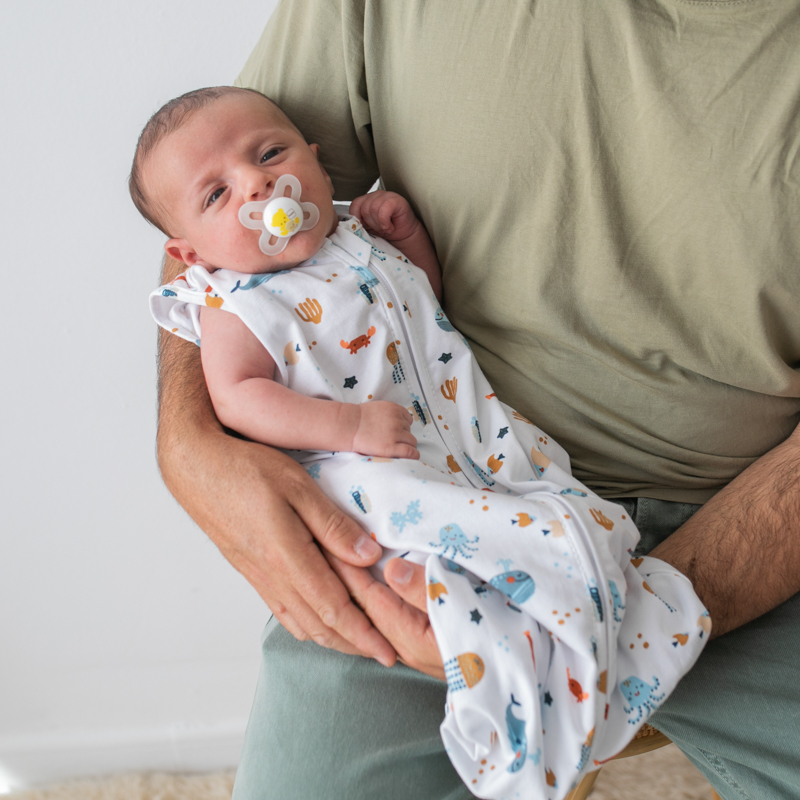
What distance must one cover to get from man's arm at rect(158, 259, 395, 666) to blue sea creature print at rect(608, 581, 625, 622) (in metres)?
0.22

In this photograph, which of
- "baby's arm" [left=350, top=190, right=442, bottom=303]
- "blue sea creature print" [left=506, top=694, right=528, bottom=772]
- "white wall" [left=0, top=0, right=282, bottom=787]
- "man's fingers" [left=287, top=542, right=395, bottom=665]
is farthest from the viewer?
"white wall" [left=0, top=0, right=282, bottom=787]

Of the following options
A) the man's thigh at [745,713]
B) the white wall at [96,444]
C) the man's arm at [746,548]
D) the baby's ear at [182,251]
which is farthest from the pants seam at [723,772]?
the white wall at [96,444]

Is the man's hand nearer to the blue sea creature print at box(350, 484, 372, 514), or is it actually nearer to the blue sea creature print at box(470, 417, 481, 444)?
the blue sea creature print at box(350, 484, 372, 514)

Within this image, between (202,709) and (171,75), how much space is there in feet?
4.30

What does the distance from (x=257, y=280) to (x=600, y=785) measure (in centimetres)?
123

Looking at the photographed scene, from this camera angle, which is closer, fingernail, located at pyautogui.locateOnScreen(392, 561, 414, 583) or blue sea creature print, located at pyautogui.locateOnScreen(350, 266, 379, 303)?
fingernail, located at pyautogui.locateOnScreen(392, 561, 414, 583)

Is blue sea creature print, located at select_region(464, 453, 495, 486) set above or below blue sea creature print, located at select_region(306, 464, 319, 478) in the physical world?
below

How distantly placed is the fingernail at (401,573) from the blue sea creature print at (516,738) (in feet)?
0.44

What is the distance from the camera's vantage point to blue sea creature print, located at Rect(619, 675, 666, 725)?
61cm

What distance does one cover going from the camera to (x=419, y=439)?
744 millimetres

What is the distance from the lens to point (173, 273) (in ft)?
3.08

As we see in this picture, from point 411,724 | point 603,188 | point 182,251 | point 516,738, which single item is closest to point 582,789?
point 411,724

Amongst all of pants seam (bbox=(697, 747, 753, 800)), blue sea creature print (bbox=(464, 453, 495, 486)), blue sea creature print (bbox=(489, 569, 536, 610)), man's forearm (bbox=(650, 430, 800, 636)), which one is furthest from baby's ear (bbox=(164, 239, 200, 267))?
pants seam (bbox=(697, 747, 753, 800))

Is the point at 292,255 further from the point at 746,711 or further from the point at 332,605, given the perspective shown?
the point at 746,711
